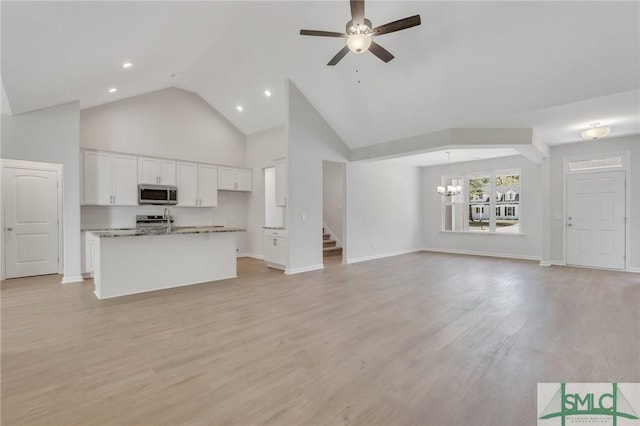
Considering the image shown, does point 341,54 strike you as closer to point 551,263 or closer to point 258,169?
point 258,169

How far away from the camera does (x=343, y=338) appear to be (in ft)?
9.41

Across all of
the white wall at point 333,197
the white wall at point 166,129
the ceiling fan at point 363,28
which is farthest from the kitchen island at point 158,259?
the white wall at point 333,197

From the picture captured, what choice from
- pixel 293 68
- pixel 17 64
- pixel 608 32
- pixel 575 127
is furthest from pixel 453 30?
pixel 17 64

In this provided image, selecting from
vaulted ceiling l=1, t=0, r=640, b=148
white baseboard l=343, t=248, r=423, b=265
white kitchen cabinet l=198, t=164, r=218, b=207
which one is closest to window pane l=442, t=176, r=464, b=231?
white baseboard l=343, t=248, r=423, b=265

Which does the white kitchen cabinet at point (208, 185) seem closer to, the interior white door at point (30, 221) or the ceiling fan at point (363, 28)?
the interior white door at point (30, 221)

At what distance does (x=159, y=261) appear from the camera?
15.3ft

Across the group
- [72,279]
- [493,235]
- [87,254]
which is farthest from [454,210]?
[72,279]

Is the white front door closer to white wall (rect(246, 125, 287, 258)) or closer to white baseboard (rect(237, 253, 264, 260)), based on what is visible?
white wall (rect(246, 125, 287, 258))

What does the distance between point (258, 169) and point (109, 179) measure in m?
3.40

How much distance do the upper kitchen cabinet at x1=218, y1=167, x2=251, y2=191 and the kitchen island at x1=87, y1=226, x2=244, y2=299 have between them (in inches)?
105

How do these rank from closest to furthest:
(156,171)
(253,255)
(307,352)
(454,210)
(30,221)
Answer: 1. (307,352)
2. (30,221)
3. (156,171)
4. (253,255)
5. (454,210)

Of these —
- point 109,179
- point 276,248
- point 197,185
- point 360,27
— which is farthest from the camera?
point 197,185

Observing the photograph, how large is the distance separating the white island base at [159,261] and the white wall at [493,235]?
6574 mm

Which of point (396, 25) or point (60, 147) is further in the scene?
point (60, 147)
